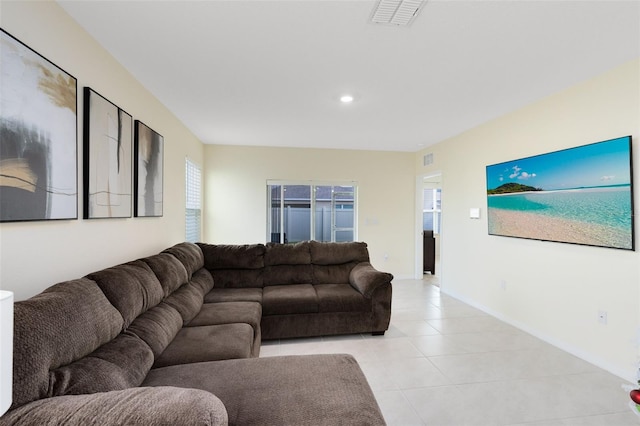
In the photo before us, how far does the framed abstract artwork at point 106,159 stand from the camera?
186 centimetres

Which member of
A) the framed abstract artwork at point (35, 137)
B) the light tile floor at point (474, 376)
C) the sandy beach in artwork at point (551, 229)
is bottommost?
the light tile floor at point (474, 376)

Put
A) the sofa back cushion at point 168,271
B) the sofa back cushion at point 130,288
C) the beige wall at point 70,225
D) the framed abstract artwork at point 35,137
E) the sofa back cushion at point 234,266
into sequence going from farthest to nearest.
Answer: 1. the sofa back cushion at point 234,266
2. the sofa back cushion at point 168,271
3. the sofa back cushion at point 130,288
4. the beige wall at point 70,225
5. the framed abstract artwork at point 35,137

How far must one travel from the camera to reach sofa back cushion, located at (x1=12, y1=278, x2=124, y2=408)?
971 mm

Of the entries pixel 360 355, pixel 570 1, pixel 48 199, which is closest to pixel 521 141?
pixel 570 1

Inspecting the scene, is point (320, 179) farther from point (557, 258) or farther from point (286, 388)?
point (286, 388)

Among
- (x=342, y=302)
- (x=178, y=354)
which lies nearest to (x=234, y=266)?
(x=342, y=302)

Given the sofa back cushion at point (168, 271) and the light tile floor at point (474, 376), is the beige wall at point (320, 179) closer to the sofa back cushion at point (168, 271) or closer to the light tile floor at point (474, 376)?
the light tile floor at point (474, 376)

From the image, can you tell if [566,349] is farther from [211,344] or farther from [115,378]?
[115,378]

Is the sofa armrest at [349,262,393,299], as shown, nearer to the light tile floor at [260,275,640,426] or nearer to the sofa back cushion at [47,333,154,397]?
the light tile floor at [260,275,640,426]

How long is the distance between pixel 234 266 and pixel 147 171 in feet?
4.54

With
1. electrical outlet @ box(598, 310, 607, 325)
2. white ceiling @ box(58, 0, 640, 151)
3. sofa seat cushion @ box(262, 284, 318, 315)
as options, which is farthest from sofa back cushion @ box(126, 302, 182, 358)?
electrical outlet @ box(598, 310, 607, 325)

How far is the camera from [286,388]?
137 centimetres

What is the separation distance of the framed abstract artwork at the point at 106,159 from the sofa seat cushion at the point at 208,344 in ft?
3.35

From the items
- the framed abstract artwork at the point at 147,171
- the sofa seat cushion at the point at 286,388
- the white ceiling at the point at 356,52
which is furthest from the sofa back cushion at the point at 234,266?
the sofa seat cushion at the point at 286,388
